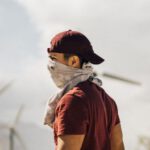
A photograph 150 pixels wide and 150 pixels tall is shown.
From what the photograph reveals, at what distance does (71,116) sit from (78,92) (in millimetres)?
510

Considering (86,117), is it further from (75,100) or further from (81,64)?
(81,64)

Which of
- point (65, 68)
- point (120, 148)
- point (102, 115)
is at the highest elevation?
point (65, 68)

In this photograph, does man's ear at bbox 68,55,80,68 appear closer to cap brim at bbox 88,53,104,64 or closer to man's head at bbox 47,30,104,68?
man's head at bbox 47,30,104,68

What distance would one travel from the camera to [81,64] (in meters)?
10.8

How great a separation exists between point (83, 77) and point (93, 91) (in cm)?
31

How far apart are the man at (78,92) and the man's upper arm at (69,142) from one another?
3 cm

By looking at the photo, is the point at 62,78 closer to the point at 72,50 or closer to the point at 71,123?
the point at 72,50

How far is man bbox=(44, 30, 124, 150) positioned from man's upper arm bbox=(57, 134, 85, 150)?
3 centimetres

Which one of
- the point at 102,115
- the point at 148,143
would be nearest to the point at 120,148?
the point at 102,115

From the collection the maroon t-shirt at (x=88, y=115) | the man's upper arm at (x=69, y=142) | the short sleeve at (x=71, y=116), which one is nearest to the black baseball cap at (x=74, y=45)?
the maroon t-shirt at (x=88, y=115)

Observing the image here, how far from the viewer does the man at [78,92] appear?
10.2 metres

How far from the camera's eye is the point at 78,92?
10391mm

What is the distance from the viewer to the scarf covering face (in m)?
10.7

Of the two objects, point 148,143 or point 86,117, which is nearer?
point 86,117
